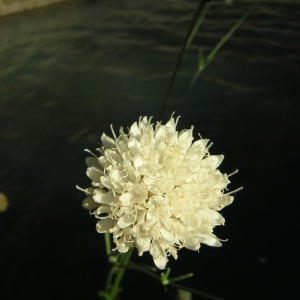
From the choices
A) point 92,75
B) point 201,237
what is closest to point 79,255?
point 92,75

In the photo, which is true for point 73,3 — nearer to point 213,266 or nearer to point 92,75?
point 92,75

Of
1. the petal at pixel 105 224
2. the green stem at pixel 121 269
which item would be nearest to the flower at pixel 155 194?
A: the petal at pixel 105 224

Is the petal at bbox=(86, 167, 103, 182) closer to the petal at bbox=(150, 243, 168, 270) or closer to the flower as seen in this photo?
the flower

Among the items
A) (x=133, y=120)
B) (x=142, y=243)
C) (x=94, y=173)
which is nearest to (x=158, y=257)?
(x=142, y=243)

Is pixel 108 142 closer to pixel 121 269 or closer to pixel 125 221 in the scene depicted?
pixel 125 221

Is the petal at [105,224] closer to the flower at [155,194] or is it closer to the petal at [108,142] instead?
the flower at [155,194]

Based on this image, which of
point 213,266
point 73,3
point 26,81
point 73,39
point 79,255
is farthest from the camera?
point 73,3

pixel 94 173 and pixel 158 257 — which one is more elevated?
pixel 94 173
